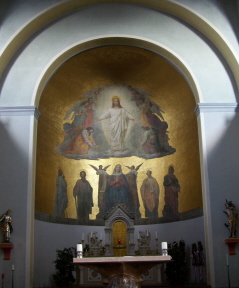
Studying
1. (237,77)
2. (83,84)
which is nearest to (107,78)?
(83,84)

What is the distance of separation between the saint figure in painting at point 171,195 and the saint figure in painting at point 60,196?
348cm

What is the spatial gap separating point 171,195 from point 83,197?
10.2 ft

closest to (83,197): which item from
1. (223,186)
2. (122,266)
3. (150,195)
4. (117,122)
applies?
(150,195)

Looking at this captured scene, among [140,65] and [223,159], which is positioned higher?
[140,65]

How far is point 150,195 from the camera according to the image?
15.7 meters

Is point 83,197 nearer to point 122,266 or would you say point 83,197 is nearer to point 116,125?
point 116,125

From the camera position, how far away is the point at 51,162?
1499 centimetres

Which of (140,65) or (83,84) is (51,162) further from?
(140,65)

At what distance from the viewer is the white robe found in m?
16.2

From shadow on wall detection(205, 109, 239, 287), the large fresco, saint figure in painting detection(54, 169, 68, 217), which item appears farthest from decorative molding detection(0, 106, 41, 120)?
shadow on wall detection(205, 109, 239, 287)

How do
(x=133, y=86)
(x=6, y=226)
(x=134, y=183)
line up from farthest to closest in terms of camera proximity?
1. (x=133, y=86)
2. (x=134, y=183)
3. (x=6, y=226)

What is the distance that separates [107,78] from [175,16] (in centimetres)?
342

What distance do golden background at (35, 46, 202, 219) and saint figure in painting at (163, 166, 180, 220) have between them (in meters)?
0.18

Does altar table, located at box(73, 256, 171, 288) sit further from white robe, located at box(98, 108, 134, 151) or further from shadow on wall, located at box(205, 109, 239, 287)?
white robe, located at box(98, 108, 134, 151)
